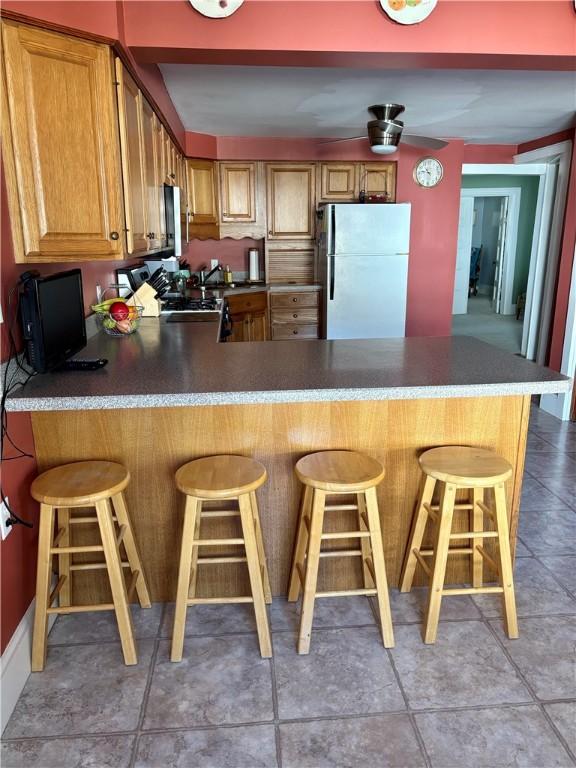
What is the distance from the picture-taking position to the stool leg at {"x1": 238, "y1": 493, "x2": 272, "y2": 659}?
5.81 ft

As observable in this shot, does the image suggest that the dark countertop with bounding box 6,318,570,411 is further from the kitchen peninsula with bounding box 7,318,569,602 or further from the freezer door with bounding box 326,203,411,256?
the freezer door with bounding box 326,203,411,256

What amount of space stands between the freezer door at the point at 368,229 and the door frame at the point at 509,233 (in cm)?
399

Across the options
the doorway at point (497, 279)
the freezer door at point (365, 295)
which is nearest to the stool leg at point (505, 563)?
the freezer door at point (365, 295)

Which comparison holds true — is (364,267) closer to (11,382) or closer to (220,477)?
(220,477)

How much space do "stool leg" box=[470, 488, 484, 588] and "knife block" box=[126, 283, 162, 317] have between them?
212cm

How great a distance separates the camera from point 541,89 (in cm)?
343

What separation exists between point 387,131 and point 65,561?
3408 millimetres

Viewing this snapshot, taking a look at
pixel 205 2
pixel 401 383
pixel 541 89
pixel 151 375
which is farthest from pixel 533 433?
pixel 205 2

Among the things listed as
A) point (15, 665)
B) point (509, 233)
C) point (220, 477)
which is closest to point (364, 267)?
point (220, 477)

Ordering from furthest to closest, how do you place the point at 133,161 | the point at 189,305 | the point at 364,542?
the point at 189,305 < the point at 133,161 < the point at 364,542

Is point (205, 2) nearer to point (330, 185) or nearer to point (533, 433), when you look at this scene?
point (330, 185)

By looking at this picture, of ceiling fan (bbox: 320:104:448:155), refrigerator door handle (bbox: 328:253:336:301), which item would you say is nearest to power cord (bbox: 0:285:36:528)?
ceiling fan (bbox: 320:104:448:155)

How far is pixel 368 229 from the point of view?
15.3 ft

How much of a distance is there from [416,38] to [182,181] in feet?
8.61
